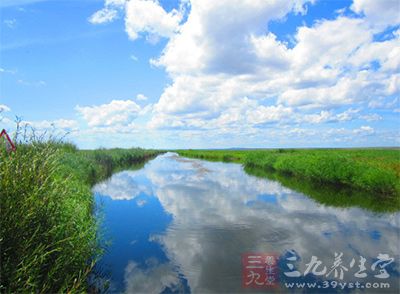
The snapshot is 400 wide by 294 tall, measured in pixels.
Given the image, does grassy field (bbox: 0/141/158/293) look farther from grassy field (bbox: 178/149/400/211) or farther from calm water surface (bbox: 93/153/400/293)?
grassy field (bbox: 178/149/400/211)

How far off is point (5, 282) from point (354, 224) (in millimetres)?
12463

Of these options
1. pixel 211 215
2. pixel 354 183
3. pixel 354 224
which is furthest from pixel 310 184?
pixel 211 215

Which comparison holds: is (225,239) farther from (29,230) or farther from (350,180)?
(350,180)

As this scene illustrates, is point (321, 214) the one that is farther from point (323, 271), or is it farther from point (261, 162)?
point (261, 162)

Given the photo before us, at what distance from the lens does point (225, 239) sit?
33.9ft

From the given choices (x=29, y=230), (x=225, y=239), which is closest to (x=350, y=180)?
(x=225, y=239)

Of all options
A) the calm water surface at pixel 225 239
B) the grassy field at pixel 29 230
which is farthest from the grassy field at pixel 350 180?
the grassy field at pixel 29 230

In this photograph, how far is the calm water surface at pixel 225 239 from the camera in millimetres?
7520

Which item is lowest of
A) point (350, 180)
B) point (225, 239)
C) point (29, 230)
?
point (225, 239)

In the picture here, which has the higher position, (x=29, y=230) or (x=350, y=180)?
(x=29, y=230)

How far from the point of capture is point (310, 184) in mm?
22922

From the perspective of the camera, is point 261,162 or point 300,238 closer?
point 300,238

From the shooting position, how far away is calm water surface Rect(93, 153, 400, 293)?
24.7 feet

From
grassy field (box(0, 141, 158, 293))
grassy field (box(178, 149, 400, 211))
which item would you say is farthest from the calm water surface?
grassy field (box(0, 141, 158, 293))
